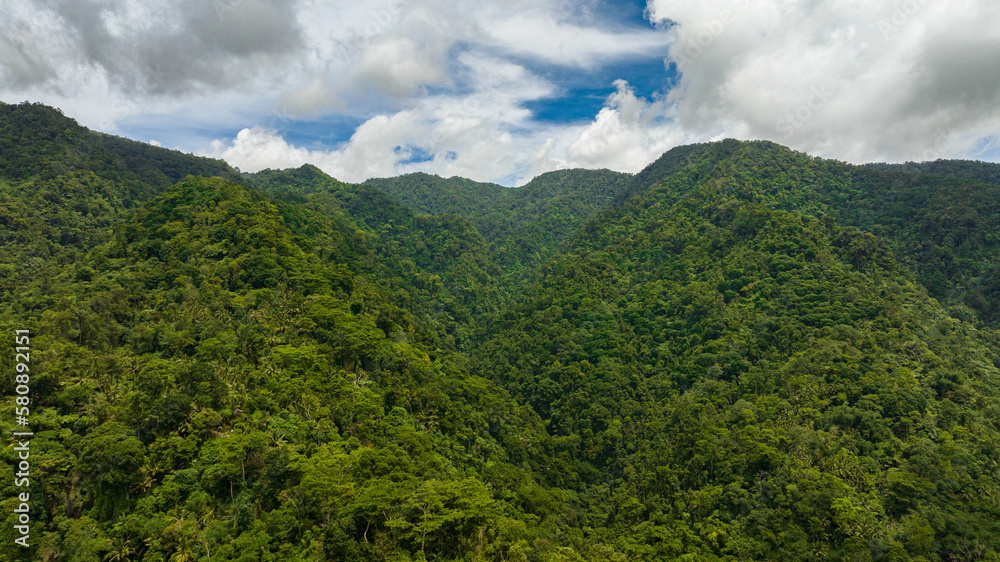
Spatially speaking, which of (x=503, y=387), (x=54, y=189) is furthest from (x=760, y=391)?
(x=54, y=189)

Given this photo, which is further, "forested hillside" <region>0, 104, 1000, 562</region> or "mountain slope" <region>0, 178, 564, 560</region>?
"forested hillside" <region>0, 104, 1000, 562</region>

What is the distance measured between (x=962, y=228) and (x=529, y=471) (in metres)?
80.3

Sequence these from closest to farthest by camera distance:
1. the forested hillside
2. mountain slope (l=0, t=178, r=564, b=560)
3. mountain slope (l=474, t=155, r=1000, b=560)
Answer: mountain slope (l=0, t=178, r=564, b=560) < the forested hillside < mountain slope (l=474, t=155, r=1000, b=560)

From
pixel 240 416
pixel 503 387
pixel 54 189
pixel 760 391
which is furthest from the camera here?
pixel 503 387

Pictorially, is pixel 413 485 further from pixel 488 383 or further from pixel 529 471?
pixel 488 383

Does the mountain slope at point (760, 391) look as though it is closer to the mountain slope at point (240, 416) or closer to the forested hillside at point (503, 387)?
the forested hillside at point (503, 387)

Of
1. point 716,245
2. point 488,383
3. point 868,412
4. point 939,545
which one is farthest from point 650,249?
point 939,545

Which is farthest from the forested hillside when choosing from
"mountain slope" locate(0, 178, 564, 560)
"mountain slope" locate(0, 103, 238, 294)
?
"mountain slope" locate(0, 103, 238, 294)

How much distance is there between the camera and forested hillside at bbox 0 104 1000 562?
22.2m

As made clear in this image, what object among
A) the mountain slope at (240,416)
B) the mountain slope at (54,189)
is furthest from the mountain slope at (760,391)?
the mountain slope at (54,189)

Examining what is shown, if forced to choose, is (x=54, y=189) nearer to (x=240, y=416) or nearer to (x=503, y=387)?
(x=240, y=416)

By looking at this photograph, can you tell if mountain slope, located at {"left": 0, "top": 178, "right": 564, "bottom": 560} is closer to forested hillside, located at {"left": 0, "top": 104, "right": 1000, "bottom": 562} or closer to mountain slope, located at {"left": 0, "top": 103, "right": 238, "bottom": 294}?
forested hillside, located at {"left": 0, "top": 104, "right": 1000, "bottom": 562}

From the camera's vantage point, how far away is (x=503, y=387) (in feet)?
244

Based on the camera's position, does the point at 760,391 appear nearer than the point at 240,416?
No
